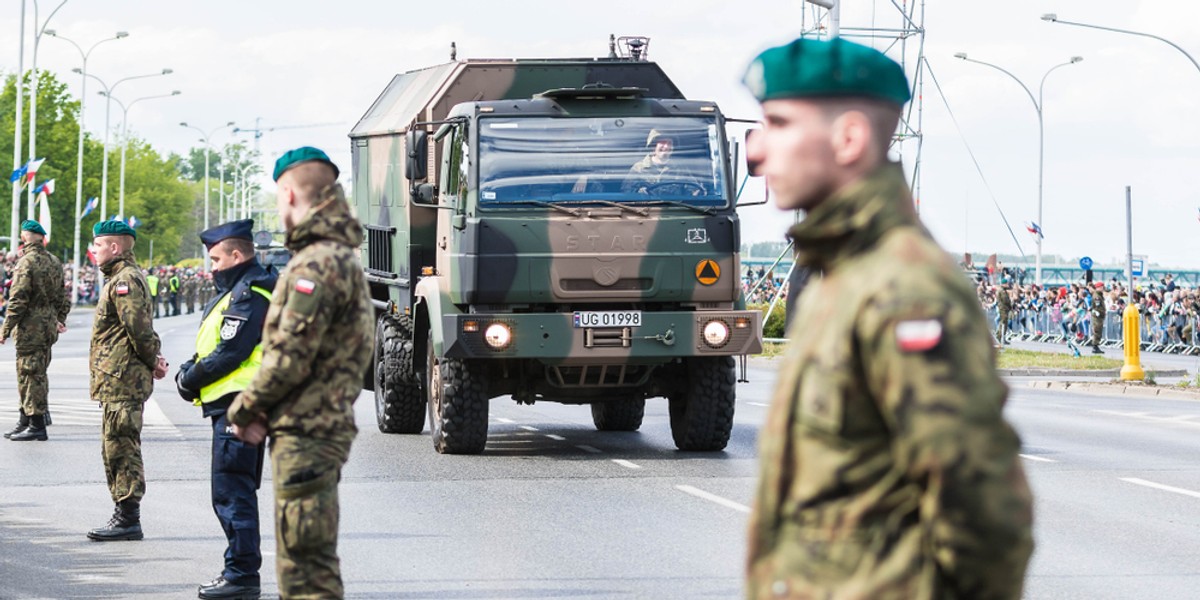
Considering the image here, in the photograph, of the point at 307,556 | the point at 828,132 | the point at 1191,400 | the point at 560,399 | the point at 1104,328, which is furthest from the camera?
the point at 1104,328

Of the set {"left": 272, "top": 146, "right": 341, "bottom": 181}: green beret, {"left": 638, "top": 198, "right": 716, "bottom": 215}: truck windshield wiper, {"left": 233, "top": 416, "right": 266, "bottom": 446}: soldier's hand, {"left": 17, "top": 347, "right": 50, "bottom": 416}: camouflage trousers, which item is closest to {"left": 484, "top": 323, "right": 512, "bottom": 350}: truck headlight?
{"left": 638, "top": 198, "right": 716, "bottom": 215}: truck windshield wiper

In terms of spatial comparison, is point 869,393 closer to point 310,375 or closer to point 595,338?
point 310,375

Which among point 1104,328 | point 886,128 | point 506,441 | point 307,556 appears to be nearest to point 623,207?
point 506,441

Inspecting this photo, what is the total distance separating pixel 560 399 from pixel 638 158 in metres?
2.12

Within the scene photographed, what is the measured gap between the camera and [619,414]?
1778 cm

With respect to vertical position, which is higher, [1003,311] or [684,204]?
[684,204]

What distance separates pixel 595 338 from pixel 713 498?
2.34m

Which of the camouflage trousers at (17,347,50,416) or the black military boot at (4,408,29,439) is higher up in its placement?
the camouflage trousers at (17,347,50,416)

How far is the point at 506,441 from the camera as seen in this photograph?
54.0 feet

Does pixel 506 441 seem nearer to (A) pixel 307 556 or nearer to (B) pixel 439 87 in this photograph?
(B) pixel 439 87

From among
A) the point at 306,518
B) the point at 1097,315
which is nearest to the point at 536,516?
the point at 306,518

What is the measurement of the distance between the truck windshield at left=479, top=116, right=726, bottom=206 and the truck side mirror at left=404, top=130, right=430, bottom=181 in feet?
1.59

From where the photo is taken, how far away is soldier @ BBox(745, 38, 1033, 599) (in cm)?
262

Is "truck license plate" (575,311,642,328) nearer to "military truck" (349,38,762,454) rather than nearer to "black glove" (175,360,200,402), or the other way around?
"military truck" (349,38,762,454)
